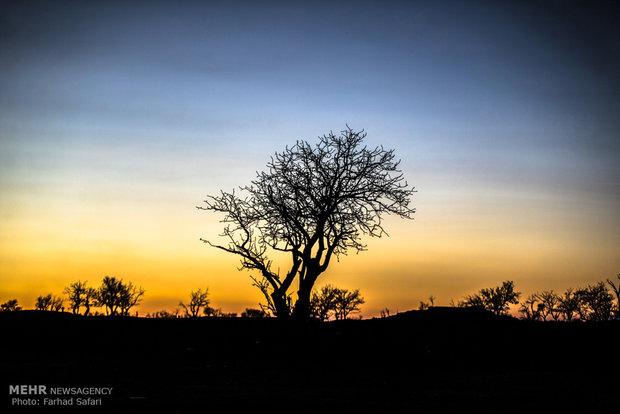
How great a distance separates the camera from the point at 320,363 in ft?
37.7

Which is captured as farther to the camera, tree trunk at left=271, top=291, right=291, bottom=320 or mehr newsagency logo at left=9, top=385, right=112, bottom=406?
tree trunk at left=271, top=291, right=291, bottom=320

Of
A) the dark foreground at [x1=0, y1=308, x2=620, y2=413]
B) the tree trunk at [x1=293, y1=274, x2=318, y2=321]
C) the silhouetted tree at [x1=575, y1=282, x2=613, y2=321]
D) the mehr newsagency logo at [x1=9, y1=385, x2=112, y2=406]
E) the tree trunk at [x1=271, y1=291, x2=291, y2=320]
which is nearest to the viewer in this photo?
the mehr newsagency logo at [x1=9, y1=385, x2=112, y2=406]

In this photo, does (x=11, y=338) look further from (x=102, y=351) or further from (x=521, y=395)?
(x=521, y=395)

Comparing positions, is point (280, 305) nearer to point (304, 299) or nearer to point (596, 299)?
point (304, 299)

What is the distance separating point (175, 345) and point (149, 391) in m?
5.78

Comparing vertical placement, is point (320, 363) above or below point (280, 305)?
below

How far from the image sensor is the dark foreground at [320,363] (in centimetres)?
703

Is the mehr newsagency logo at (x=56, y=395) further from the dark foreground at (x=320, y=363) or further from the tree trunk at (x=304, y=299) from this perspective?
the tree trunk at (x=304, y=299)

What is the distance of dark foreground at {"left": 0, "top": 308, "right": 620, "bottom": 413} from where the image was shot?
703 cm

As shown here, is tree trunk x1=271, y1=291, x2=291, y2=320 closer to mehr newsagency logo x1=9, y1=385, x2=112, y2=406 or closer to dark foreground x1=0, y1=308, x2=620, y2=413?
dark foreground x1=0, y1=308, x2=620, y2=413

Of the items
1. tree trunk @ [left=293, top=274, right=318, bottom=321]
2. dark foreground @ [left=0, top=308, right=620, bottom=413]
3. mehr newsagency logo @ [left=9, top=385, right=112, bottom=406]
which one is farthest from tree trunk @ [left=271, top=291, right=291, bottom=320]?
mehr newsagency logo @ [left=9, top=385, right=112, bottom=406]

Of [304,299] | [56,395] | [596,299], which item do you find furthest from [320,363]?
[596,299]

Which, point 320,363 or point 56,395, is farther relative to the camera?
point 320,363

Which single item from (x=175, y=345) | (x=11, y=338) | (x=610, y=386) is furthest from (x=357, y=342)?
(x=11, y=338)
